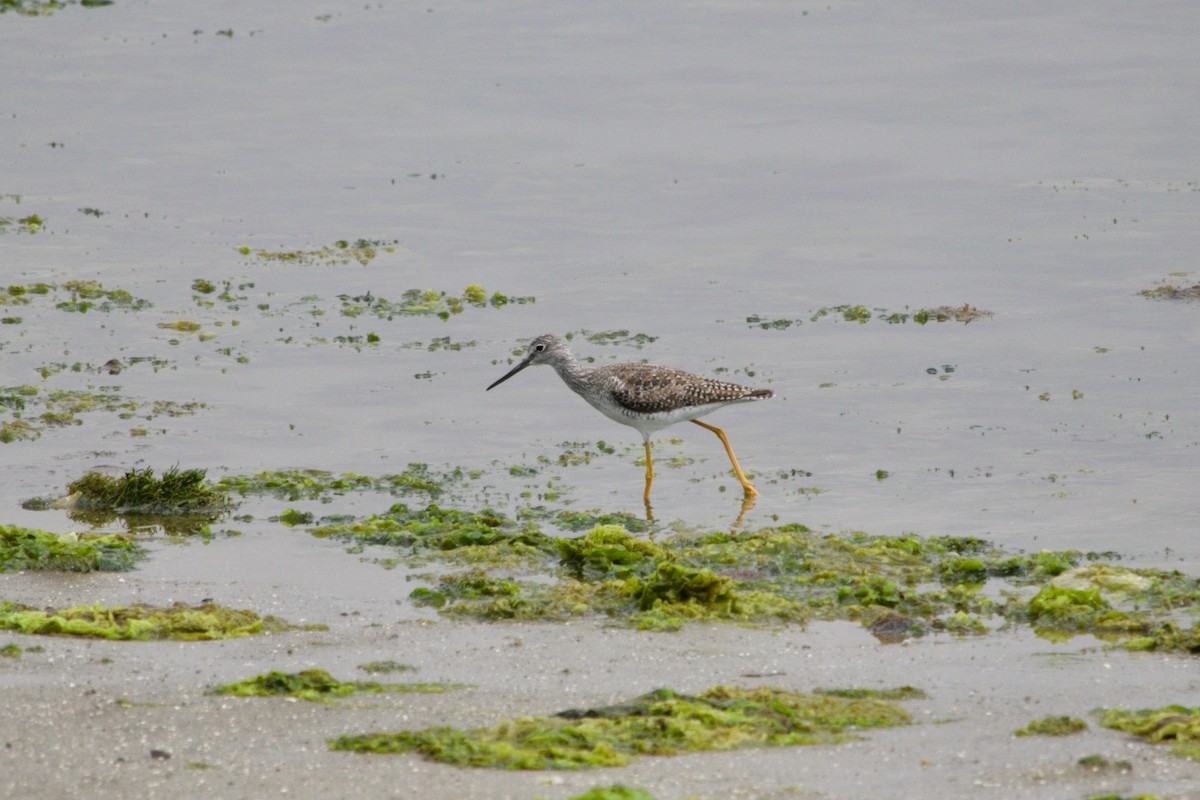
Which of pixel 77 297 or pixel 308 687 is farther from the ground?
pixel 77 297

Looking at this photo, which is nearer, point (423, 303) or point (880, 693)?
point (880, 693)

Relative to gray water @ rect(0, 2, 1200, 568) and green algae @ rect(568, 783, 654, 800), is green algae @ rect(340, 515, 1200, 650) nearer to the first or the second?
gray water @ rect(0, 2, 1200, 568)

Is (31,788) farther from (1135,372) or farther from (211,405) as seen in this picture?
(1135,372)

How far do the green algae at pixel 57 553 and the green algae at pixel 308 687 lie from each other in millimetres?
2595

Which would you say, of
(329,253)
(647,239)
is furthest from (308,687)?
(647,239)

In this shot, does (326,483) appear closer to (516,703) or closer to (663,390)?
(663,390)

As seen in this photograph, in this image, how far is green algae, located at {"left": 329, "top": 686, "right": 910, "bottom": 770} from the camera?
22.0 feet

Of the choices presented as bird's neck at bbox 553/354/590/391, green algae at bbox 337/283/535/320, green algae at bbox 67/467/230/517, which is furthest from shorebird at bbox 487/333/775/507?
green algae at bbox 337/283/535/320

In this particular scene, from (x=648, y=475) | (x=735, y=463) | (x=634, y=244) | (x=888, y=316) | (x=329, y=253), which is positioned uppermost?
(x=634, y=244)

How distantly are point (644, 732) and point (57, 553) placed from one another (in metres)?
4.47

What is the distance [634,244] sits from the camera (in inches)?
737

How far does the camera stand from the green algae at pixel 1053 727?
7.12 m

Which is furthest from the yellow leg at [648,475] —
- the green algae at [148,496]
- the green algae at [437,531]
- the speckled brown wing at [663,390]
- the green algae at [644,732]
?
the green algae at [644,732]

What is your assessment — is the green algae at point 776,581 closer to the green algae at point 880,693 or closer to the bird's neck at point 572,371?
the green algae at point 880,693
